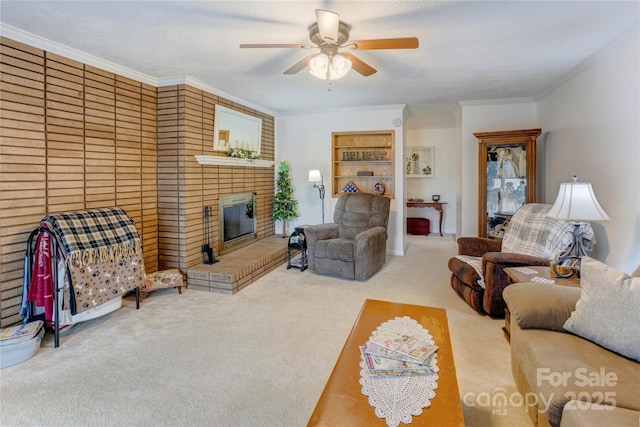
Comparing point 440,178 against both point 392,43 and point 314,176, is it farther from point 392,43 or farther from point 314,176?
point 392,43

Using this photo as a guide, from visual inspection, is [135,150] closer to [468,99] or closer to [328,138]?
[328,138]

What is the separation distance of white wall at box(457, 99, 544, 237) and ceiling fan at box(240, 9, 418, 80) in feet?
9.77

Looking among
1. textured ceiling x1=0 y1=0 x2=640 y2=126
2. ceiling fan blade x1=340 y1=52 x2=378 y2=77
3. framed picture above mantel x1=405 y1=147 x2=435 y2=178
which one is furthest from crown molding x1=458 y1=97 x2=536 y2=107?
ceiling fan blade x1=340 y1=52 x2=378 y2=77

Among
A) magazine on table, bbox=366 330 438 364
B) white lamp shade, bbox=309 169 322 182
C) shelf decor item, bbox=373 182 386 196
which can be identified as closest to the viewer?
magazine on table, bbox=366 330 438 364

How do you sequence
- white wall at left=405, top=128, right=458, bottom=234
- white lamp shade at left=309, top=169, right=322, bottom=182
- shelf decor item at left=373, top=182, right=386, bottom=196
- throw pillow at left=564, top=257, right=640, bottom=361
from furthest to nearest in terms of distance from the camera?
white wall at left=405, top=128, right=458, bottom=234
shelf decor item at left=373, top=182, right=386, bottom=196
white lamp shade at left=309, top=169, right=322, bottom=182
throw pillow at left=564, top=257, right=640, bottom=361

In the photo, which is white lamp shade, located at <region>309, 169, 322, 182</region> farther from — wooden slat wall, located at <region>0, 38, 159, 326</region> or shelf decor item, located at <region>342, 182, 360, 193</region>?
wooden slat wall, located at <region>0, 38, 159, 326</region>

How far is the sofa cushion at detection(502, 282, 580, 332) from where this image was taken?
1746 millimetres

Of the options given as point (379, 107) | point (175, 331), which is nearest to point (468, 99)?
point (379, 107)

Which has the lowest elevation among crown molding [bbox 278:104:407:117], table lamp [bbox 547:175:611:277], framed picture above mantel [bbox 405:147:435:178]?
table lamp [bbox 547:175:611:277]

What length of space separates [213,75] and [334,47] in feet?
6.33

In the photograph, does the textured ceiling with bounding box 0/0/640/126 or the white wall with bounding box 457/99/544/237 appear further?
the white wall with bounding box 457/99/544/237

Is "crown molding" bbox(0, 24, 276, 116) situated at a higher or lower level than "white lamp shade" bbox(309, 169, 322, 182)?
higher

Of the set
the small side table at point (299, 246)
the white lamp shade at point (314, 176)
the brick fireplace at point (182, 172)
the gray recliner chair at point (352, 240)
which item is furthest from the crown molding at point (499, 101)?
the brick fireplace at point (182, 172)

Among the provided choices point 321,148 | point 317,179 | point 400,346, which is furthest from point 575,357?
point 321,148
